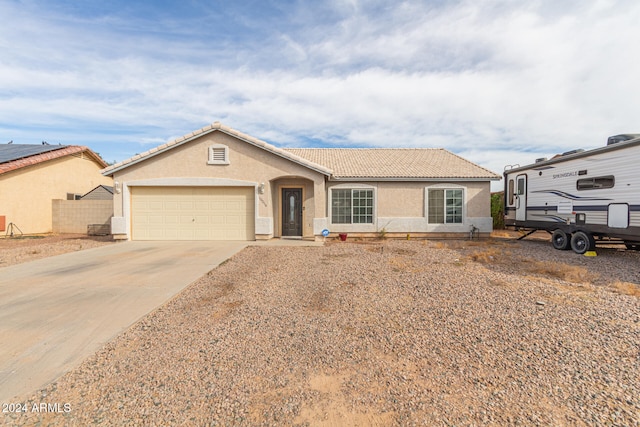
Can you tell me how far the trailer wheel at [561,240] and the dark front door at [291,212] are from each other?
1023 centimetres

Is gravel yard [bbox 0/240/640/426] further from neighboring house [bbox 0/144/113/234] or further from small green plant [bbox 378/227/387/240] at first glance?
neighboring house [bbox 0/144/113/234]

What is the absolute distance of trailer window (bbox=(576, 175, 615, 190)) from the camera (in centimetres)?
896

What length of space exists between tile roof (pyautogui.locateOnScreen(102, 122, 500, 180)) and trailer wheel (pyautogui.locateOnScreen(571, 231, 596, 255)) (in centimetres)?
458

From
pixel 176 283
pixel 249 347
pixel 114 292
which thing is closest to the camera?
pixel 249 347

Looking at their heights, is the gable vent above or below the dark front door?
above

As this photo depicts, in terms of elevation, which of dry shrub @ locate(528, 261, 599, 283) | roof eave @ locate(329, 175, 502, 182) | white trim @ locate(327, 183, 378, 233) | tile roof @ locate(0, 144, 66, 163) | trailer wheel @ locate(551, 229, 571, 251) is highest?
tile roof @ locate(0, 144, 66, 163)

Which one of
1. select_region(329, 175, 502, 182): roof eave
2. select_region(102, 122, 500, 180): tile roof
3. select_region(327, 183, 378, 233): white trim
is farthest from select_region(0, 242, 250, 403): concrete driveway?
select_region(329, 175, 502, 182): roof eave

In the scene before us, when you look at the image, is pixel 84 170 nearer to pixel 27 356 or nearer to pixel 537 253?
pixel 27 356

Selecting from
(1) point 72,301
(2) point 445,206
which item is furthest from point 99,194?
(2) point 445,206

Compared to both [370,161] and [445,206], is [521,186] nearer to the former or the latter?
[445,206]

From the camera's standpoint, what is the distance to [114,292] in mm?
5340

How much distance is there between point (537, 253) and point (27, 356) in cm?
1289

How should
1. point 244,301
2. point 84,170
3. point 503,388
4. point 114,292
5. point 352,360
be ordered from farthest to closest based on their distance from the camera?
point 84,170 < point 114,292 < point 244,301 < point 352,360 < point 503,388

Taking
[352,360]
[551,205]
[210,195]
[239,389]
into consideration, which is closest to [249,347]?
[239,389]
